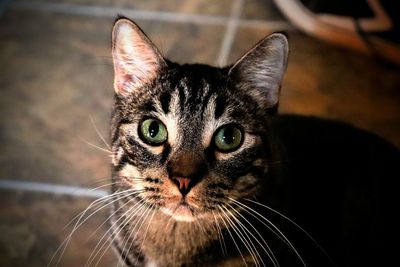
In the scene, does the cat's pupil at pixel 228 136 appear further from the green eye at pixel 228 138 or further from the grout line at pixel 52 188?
the grout line at pixel 52 188

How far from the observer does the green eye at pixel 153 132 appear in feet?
3.17

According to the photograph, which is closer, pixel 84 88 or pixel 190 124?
pixel 190 124

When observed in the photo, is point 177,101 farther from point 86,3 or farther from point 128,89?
point 86,3

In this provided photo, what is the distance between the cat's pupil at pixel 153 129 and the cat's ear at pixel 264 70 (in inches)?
6.5

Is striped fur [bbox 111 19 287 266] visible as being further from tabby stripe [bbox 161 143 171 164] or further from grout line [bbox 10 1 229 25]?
grout line [bbox 10 1 229 25]

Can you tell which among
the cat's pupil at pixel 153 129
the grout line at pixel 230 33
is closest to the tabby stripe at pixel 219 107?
the cat's pupil at pixel 153 129

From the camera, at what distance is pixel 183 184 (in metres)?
0.91

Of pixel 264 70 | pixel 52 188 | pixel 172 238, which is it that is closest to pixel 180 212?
pixel 172 238

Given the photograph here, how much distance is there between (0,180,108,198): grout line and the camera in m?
1.48

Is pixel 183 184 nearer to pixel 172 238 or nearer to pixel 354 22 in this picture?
pixel 172 238

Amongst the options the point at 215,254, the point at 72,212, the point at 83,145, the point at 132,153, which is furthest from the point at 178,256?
the point at 83,145

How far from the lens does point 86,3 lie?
193 centimetres

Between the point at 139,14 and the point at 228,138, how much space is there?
1042 mm

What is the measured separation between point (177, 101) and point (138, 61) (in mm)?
125
